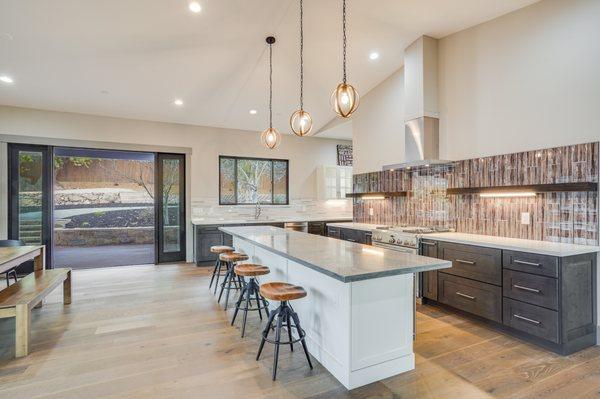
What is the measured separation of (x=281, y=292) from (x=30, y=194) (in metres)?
5.38

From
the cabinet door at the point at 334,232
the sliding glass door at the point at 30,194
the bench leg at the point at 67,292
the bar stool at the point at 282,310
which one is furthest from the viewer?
the cabinet door at the point at 334,232

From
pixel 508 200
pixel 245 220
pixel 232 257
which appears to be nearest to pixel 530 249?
pixel 508 200

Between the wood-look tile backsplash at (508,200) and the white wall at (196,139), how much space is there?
2.51m

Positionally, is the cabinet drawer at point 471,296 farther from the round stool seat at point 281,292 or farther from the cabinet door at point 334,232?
the cabinet door at point 334,232

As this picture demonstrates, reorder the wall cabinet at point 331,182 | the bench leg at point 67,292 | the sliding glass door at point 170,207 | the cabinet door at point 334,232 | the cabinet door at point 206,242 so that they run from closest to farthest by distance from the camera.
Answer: the bench leg at point 67,292
the cabinet door at point 334,232
the cabinet door at point 206,242
the sliding glass door at point 170,207
the wall cabinet at point 331,182

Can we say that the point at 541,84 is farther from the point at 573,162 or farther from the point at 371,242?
the point at 371,242

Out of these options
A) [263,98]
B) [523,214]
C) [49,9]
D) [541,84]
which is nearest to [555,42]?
[541,84]

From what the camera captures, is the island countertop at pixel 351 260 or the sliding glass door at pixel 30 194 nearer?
the island countertop at pixel 351 260

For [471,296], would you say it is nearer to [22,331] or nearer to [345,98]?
[345,98]

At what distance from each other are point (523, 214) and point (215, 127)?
18.0 feet

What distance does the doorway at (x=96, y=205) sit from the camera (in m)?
5.44

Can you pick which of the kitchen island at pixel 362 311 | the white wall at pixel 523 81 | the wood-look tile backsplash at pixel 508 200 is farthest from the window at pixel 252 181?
the kitchen island at pixel 362 311

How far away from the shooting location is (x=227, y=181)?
6.83m

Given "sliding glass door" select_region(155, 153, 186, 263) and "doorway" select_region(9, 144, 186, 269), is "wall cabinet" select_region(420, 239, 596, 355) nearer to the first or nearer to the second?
"sliding glass door" select_region(155, 153, 186, 263)
